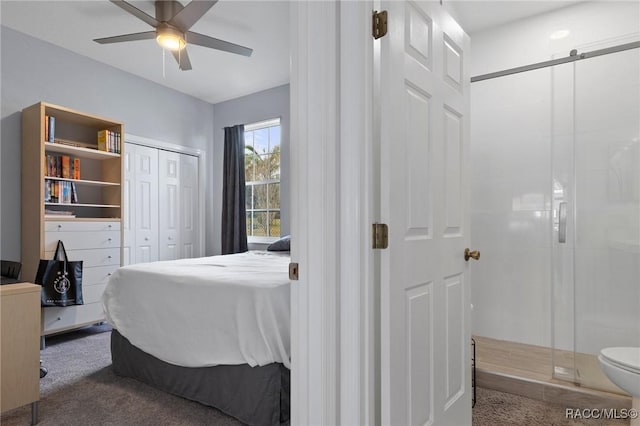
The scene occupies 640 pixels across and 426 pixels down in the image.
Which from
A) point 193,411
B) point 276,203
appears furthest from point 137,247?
point 193,411

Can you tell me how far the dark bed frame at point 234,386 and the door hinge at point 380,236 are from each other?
3.10 feet

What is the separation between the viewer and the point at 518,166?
301 centimetres

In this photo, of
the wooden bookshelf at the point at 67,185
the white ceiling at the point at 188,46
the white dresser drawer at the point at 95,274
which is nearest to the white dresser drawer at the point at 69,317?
the wooden bookshelf at the point at 67,185

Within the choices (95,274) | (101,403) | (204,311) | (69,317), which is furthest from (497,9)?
(69,317)

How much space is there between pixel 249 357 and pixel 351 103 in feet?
4.15

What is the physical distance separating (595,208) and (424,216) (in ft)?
6.38

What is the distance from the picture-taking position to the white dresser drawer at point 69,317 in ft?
10.4

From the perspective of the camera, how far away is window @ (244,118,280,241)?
16.0 feet

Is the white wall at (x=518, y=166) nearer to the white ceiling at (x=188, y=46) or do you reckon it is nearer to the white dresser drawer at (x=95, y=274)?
the white ceiling at (x=188, y=46)

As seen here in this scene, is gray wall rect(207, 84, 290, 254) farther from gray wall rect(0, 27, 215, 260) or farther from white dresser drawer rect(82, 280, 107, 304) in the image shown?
white dresser drawer rect(82, 280, 107, 304)

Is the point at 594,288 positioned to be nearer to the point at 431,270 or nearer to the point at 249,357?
the point at 431,270

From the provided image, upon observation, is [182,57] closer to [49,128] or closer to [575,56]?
[49,128]

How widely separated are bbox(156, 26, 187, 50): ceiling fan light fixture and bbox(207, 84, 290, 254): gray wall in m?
1.88
